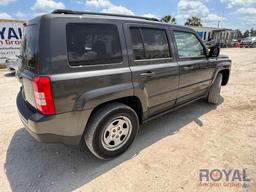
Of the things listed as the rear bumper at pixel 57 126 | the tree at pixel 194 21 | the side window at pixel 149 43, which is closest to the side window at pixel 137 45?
the side window at pixel 149 43

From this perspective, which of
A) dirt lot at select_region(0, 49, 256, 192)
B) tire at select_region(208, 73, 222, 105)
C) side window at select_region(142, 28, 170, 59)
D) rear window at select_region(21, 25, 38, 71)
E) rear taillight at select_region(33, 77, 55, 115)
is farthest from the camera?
tire at select_region(208, 73, 222, 105)

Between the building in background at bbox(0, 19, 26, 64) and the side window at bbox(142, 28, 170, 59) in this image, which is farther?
the building in background at bbox(0, 19, 26, 64)

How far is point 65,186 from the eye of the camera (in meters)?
2.28

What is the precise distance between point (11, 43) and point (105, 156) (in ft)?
38.4

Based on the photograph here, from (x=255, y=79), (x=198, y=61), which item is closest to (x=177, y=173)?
(x=198, y=61)

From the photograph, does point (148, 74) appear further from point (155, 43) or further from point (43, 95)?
point (43, 95)

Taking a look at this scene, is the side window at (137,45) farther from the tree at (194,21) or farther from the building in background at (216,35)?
the tree at (194,21)

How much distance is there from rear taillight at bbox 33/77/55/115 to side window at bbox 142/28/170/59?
5.02 feet

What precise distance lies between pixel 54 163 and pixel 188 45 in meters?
3.14

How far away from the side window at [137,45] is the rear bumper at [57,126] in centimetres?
109

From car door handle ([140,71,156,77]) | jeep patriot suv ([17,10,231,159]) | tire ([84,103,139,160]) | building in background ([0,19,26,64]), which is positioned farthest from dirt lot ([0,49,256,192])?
building in background ([0,19,26,64])

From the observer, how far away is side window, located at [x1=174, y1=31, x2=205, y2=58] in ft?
11.1

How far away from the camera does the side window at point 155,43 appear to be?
9.30ft

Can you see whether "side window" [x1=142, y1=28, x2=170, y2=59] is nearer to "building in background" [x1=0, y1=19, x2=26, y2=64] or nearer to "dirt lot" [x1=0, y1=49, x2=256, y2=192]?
"dirt lot" [x1=0, y1=49, x2=256, y2=192]
